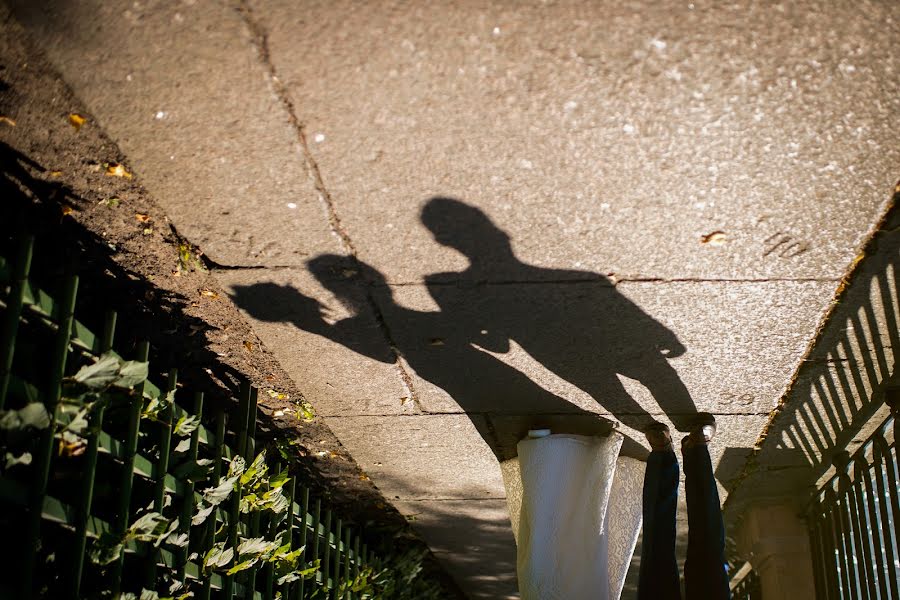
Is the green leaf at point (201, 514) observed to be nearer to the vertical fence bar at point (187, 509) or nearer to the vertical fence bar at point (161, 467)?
the vertical fence bar at point (187, 509)

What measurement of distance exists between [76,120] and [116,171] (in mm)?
178

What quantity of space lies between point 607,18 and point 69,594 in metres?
2.00

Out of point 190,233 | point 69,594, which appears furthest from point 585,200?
point 69,594

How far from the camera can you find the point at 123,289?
2.28m

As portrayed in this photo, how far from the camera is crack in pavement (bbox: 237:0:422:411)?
Answer: 1.54 meters

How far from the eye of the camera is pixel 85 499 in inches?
73.5

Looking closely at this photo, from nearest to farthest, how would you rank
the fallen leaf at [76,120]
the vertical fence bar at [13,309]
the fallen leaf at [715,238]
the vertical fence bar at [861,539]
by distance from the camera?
the vertical fence bar at [13,309], the fallen leaf at [76,120], the fallen leaf at [715,238], the vertical fence bar at [861,539]

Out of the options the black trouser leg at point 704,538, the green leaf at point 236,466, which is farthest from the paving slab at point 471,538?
the green leaf at point 236,466

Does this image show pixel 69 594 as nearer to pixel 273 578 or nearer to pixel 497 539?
pixel 273 578

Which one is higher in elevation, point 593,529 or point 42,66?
point 42,66

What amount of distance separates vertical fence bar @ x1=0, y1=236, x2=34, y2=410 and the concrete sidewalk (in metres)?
0.39

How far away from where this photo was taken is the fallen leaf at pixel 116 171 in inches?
74.6

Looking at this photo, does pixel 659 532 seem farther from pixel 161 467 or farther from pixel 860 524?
pixel 161 467

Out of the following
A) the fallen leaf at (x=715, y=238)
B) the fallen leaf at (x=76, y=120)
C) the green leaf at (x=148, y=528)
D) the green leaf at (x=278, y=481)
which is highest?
the fallen leaf at (x=76, y=120)
